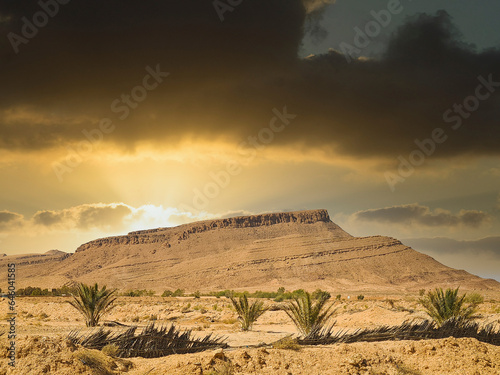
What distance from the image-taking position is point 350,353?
8961 millimetres

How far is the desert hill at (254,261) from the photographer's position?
105m

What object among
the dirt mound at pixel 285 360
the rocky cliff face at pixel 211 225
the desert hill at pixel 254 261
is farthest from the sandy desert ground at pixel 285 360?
the rocky cliff face at pixel 211 225

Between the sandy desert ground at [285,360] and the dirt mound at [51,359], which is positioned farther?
the sandy desert ground at [285,360]

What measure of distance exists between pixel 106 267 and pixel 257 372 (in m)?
135

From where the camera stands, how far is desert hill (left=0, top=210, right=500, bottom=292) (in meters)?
105

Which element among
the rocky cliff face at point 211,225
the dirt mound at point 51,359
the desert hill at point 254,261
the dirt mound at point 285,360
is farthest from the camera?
the rocky cliff face at point 211,225

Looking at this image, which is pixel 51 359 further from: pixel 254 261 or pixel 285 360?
pixel 254 261

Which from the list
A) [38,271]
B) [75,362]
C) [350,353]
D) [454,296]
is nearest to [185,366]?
[75,362]

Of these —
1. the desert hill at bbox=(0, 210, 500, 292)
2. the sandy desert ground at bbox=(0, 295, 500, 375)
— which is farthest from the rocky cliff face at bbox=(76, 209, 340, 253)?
the sandy desert ground at bbox=(0, 295, 500, 375)

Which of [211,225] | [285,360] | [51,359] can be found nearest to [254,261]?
[211,225]

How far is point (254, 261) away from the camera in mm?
122312

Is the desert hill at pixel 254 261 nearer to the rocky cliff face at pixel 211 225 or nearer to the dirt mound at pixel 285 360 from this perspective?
the rocky cliff face at pixel 211 225

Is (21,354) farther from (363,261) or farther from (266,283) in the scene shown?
(363,261)

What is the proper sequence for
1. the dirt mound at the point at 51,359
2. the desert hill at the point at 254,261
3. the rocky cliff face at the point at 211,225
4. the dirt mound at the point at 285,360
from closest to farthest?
1. the dirt mound at the point at 51,359
2. the dirt mound at the point at 285,360
3. the desert hill at the point at 254,261
4. the rocky cliff face at the point at 211,225
